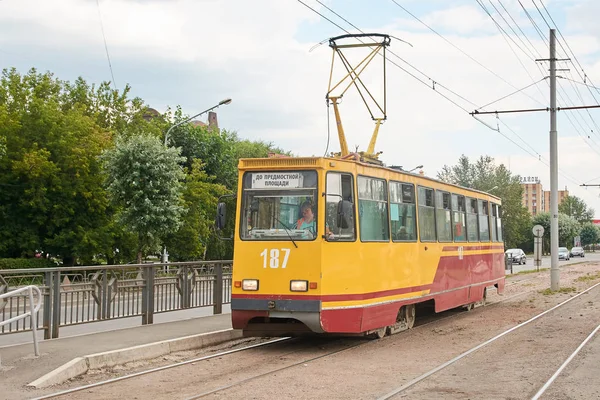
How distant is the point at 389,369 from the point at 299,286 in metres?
2.15

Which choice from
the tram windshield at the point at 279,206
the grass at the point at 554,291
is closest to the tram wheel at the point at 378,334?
the tram windshield at the point at 279,206

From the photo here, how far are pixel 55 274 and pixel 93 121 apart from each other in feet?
89.5

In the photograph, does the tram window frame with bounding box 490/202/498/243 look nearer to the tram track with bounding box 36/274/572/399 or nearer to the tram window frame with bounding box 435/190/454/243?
the tram window frame with bounding box 435/190/454/243

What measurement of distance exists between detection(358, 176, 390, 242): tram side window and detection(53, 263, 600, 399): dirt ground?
6.17ft

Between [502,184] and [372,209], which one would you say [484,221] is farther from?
[502,184]

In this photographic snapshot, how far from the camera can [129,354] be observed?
11055 mm

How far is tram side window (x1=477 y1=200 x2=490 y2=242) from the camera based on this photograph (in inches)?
801

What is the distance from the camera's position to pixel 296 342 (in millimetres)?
13703

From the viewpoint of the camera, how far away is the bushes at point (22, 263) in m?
33.9

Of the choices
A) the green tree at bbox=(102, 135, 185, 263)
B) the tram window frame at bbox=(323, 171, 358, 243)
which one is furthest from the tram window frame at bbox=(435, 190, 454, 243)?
the green tree at bbox=(102, 135, 185, 263)

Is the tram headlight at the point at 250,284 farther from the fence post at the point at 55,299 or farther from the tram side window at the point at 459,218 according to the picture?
the tram side window at the point at 459,218

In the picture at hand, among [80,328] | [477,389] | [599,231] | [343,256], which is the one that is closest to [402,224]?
[343,256]

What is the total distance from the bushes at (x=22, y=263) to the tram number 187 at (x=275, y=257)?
24292 mm

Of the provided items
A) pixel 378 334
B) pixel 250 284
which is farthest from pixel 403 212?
pixel 250 284
